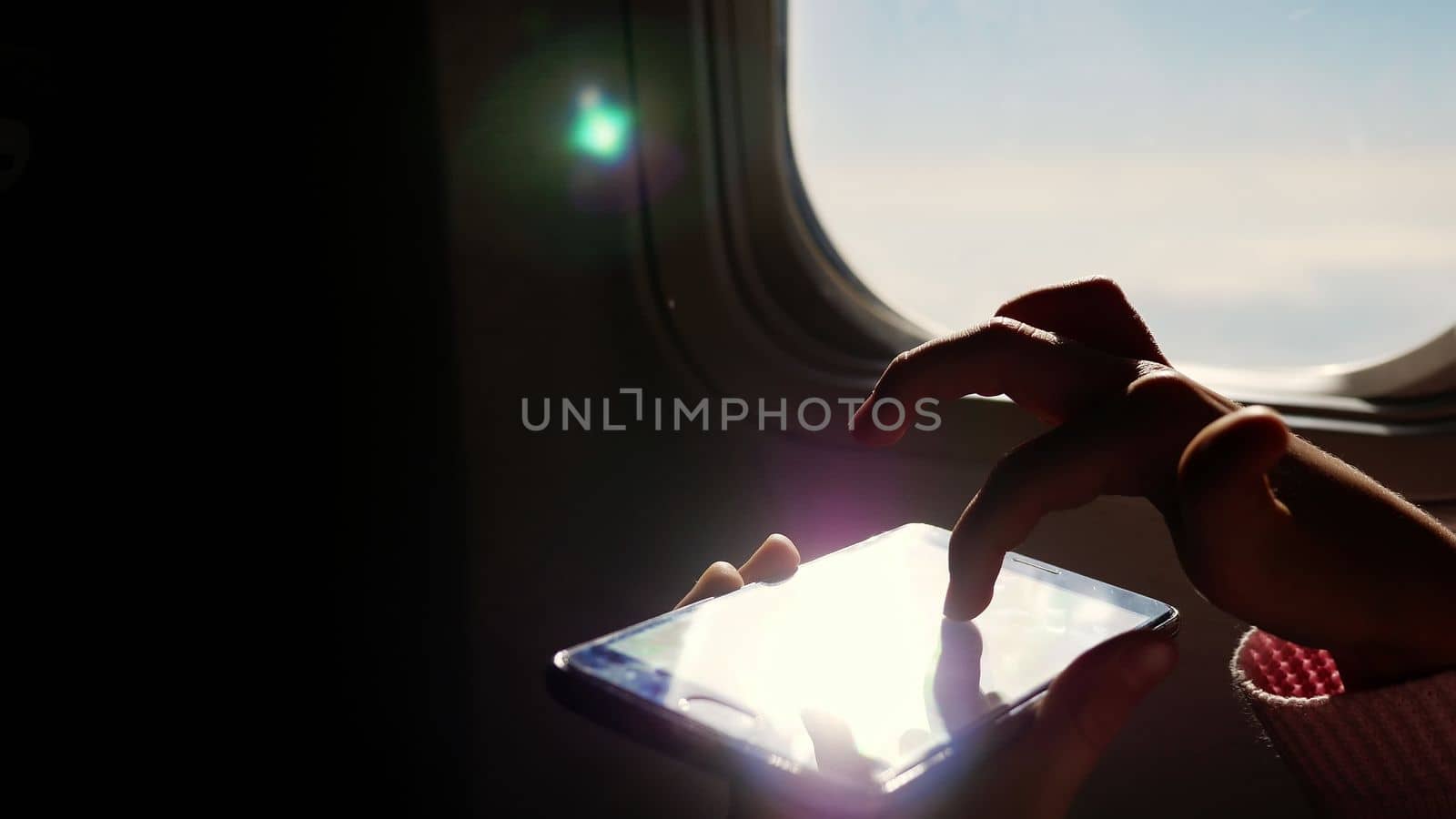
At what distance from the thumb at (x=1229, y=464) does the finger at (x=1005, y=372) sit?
0.10 metres

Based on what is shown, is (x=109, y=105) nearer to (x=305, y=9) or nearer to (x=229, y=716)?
(x=305, y=9)

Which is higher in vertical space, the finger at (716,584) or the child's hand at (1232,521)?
the child's hand at (1232,521)

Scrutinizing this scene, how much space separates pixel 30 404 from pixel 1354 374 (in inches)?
43.9

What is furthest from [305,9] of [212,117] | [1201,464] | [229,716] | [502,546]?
[1201,464]

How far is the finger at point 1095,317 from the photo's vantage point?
0.51 m

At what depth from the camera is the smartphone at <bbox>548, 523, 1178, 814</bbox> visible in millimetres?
413

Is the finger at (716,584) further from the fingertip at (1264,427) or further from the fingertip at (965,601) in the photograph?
the fingertip at (1264,427)

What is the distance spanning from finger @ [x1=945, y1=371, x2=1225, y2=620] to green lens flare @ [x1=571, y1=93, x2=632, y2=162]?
718 millimetres

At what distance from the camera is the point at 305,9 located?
963 millimetres

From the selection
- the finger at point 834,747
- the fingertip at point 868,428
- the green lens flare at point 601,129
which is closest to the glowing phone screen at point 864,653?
→ the finger at point 834,747

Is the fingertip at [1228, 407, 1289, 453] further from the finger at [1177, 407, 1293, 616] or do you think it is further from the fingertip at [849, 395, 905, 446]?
the fingertip at [849, 395, 905, 446]

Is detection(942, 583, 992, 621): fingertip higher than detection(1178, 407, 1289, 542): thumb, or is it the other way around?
detection(1178, 407, 1289, 542): thumb

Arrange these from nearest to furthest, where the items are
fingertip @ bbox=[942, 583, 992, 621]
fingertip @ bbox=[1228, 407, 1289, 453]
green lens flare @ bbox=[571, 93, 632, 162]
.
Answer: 1. fingertip @ bbox=[1228, 407, 1289, 453]
2. fingertip @ bbox=[942, 583, 992, 621]
3. green lens flare @ bbox=[571, 93, 632, 162]

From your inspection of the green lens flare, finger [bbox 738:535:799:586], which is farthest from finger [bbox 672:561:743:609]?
the green lens flare
